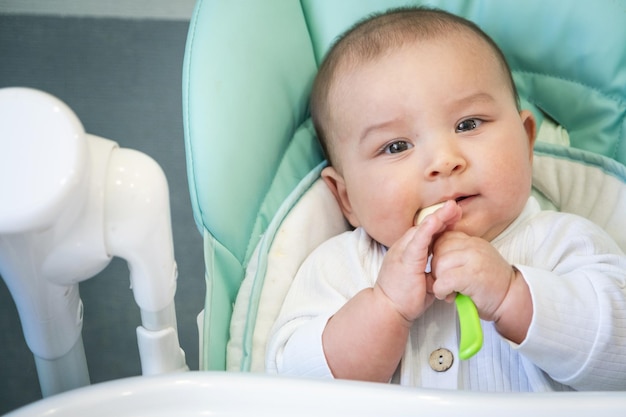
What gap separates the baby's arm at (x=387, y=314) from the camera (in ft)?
2.57

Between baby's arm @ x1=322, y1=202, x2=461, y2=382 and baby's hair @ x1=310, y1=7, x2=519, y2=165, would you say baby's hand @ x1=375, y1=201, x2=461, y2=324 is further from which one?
baby's hair @ x1=310, y1=7, x2=519, y2=165

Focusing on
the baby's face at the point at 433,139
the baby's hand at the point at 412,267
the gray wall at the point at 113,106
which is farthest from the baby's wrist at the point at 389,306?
the gray wall at the point at 113,106

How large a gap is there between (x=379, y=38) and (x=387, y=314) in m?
0.37

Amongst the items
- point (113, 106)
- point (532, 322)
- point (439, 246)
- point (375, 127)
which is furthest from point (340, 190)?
point (113, 106)

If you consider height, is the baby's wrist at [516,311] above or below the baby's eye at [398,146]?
below

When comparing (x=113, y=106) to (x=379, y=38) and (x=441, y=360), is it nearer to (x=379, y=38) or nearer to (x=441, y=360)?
(x=379, y=38)

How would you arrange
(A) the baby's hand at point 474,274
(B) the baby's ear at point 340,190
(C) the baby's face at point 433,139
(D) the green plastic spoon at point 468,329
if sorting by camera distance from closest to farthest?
(D) the green plastic spoon at point 468,329 < (A) the baby's hand at point 474,274 < (C) the baby's face at point 433,139 < (B) the baby's ear at point 340,190

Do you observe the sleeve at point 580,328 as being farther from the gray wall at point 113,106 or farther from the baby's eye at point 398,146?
the gray wall at point 113,106

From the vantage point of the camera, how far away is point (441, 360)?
848 millimetres

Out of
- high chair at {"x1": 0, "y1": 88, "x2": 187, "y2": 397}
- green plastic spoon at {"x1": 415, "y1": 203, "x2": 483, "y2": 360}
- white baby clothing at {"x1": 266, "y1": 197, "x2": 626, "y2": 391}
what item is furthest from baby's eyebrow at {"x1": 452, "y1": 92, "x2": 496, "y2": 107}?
high chair at {"x1": 0, "y1": 88, "x2": 187, "y2": 397}

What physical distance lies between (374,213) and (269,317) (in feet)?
0.60

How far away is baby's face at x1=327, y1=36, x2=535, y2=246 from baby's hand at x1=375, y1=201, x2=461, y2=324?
74 millimetres

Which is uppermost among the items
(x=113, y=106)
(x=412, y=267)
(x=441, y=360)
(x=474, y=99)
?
(x=474, y=99)

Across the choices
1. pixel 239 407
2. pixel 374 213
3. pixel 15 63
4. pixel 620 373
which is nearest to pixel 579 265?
pixel 620 373
